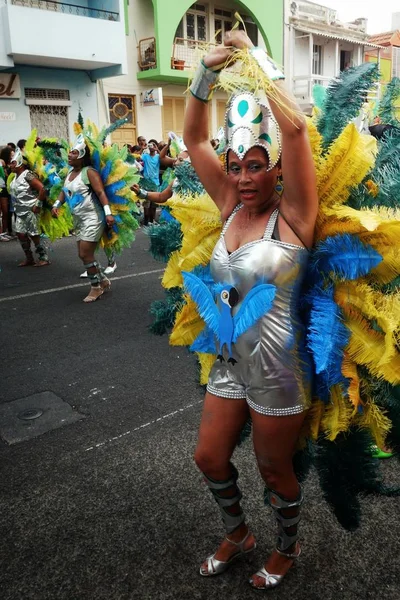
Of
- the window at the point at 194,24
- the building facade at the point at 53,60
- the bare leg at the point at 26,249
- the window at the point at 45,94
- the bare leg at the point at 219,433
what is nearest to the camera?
the bare leg at the point at 219,433

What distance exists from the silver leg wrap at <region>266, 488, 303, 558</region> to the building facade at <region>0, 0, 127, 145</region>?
14606 mm

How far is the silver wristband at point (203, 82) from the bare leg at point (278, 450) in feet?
3.68

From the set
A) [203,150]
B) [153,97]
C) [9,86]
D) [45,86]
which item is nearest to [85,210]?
[203,150]

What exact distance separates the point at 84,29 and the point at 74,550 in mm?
15726

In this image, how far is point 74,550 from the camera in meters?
2.43

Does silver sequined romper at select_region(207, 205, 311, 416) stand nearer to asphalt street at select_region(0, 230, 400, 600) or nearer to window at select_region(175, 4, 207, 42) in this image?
asphalt street at select_region(0, 230, 400, 600)

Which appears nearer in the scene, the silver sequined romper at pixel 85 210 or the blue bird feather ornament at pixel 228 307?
the blue bird feather ornament at pixel 228 307

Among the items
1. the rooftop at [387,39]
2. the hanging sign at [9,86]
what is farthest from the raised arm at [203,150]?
the rooftop at [387,39]

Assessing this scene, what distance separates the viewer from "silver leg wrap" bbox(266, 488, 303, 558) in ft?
Answer: 6.75

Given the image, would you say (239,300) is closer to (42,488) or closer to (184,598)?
(184,598)

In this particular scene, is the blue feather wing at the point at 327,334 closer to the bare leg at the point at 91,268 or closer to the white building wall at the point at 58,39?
the bare leg at the point at 91,268

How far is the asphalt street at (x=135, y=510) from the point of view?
223 centimetres

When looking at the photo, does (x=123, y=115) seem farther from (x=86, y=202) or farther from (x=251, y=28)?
(x=86, y=202)

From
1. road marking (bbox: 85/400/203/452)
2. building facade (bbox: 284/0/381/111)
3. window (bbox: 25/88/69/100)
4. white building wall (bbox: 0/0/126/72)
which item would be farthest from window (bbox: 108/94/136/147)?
road marking (bbox: 85/400/203/452)
